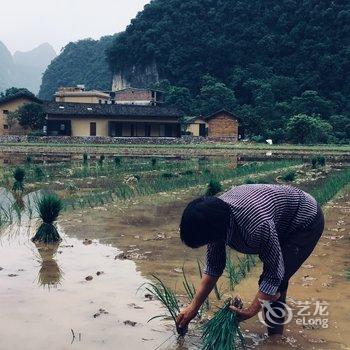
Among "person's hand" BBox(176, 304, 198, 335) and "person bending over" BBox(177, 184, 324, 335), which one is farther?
"person's hand" BBox(176, 304, 198, 335)

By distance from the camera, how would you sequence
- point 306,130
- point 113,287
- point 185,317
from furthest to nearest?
point 306,130 → point 113,287 → point 185,317

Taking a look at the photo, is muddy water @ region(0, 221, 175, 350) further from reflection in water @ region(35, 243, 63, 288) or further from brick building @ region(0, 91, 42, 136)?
brick building @ region(0, 91, 42, 136)

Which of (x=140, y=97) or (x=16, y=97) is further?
(x=140, y=97)

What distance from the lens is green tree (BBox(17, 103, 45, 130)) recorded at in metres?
43.1

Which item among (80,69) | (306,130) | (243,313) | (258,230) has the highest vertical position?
(80,69)

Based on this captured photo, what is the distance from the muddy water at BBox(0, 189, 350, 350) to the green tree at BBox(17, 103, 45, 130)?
36318 millimetres

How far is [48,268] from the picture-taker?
5707 millimetres

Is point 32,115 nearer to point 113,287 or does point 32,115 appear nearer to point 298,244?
point 113,287

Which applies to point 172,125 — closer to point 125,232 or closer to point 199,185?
point 199,185

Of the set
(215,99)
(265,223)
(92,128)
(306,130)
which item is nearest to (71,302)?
(265,223)

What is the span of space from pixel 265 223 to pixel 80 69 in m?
108

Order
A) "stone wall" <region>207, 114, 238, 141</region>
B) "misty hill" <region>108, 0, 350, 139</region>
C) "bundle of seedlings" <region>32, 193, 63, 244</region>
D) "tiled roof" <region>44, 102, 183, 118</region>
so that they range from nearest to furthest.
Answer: "bundle of seedlings" <region>32, 193, 63, 244</region>
"tiled roof" <region>44, 102, 183, 118</region>
"stone wall" <region>207, 114, 238, 141</region>
"misty hill" <region>108, 0, 350, 139</region>

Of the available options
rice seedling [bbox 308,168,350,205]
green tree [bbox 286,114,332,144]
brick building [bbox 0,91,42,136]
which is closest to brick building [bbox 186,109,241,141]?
green tree [bbox 286,114,332,144]

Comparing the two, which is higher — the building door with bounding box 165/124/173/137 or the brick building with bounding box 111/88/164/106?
the brick building with bounding box 111/88/164/106
